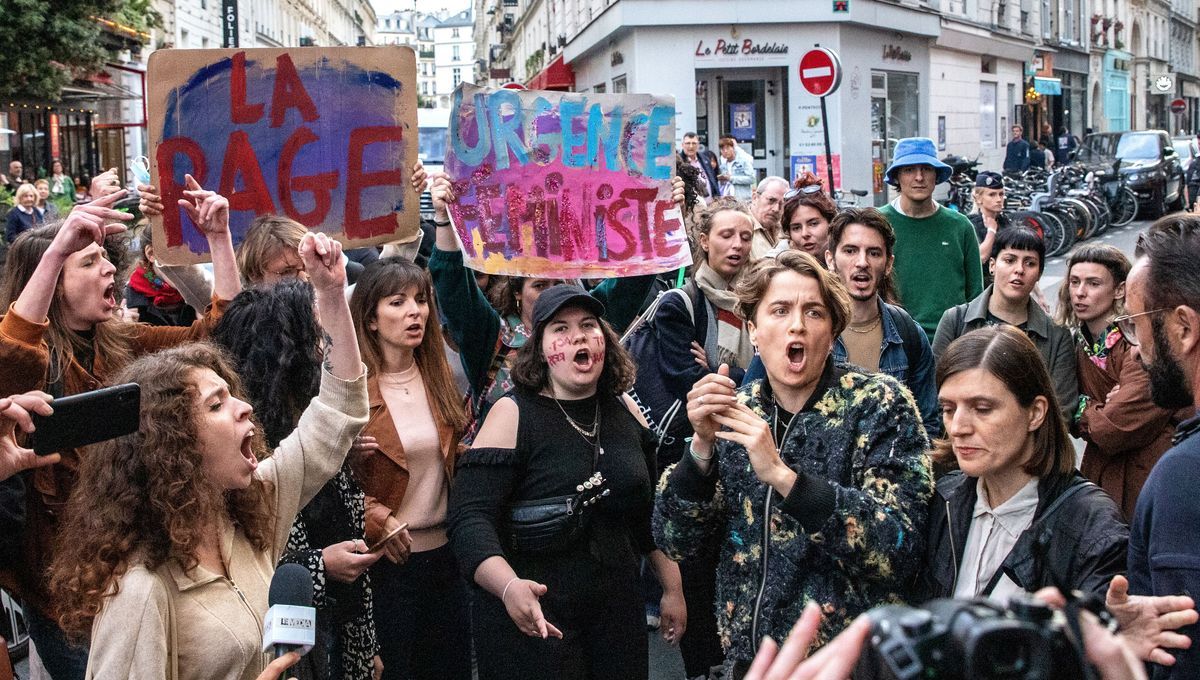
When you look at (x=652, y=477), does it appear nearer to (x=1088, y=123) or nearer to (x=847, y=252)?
(x=847, y=252)

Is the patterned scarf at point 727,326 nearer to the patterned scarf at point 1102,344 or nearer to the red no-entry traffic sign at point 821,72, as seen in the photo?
the patterned scarf at point 1102,344

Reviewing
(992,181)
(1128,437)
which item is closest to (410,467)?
(1128,437)

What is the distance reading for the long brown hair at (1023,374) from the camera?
9.34 feet

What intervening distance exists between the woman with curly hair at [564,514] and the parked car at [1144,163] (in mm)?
23574

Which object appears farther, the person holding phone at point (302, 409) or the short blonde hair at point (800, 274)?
the person holding phone at point (302, 409)

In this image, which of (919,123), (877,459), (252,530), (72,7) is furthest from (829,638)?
(919,123)

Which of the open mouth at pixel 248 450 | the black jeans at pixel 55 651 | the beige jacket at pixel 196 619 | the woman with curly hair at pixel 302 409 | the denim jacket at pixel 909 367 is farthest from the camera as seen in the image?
the denim jacket at pixel 909 367

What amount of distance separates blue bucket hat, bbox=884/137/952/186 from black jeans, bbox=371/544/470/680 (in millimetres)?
3408

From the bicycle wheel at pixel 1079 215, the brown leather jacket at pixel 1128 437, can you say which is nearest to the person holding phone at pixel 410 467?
the brown leather jacket at pixel 1128 437

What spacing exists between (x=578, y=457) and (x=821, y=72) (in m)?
8.72

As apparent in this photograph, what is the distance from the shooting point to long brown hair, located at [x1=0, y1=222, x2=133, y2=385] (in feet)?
12.5

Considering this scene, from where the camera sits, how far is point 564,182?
5.34 metres

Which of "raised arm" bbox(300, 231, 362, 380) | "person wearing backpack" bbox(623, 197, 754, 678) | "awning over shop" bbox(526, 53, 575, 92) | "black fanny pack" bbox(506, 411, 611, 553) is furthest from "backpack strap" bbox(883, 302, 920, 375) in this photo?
"awning over shop" bbox(526, 53, 575, 92)

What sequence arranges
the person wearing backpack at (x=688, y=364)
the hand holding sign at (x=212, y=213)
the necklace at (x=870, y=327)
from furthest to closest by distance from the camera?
the person wearing backpack at (x=688, y=364)
the necklace at (x=870, y=327)
the hand holding sign at (x=212, y=213)
